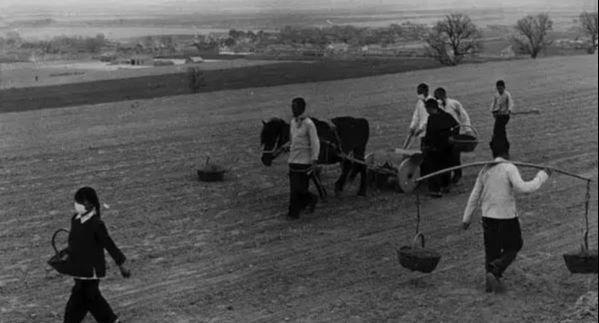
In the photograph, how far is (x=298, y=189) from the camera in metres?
10.9

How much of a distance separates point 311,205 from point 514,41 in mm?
52781

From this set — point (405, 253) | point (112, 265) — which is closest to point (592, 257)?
point (405, 253)

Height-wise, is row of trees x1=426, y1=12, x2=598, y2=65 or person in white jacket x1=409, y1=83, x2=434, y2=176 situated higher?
person in white jacket x1=409, y1=83, x2=434, y2=176

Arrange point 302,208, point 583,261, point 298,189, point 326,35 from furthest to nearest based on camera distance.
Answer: point 326,35 → point 302,208 → point 298,189 → point 583,261

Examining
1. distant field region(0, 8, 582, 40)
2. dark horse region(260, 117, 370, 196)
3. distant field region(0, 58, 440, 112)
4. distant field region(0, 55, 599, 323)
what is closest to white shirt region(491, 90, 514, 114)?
distant field region(0, 55, 599, 323)

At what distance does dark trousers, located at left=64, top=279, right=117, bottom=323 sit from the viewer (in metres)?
6.89

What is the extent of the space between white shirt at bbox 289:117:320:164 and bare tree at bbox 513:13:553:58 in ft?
170

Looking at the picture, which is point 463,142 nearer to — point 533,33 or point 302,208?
point 302,208

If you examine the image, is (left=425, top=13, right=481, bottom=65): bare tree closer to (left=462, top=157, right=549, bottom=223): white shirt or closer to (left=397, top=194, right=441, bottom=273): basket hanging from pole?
(left=462, top=157, right=549, bottom=223): white shirt

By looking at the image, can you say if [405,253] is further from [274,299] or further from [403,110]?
[403,110]

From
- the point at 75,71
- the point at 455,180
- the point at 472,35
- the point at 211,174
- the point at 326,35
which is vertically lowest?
the point at 75,71

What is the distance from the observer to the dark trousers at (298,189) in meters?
10.7

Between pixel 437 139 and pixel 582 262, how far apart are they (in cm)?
466

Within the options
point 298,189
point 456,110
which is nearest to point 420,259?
point 298,189
